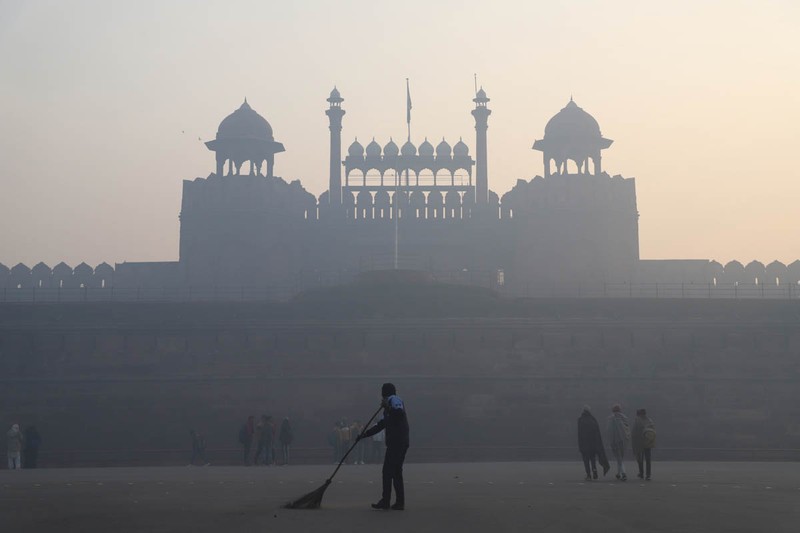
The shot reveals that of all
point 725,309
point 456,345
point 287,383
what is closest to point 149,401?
point 287,383

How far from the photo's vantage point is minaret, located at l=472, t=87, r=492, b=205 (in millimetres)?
53312

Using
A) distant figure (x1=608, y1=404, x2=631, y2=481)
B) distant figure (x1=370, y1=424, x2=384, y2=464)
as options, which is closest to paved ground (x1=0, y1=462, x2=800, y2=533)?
distant figure (x1=608, y1=404, x2=631, y2=481)

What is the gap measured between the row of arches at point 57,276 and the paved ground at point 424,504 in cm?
3333

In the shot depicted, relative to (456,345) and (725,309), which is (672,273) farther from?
(456,345)

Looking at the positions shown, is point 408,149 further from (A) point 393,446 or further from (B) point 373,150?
(A) point 393,446

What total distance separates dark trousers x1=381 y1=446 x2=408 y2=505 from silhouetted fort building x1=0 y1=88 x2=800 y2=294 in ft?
123

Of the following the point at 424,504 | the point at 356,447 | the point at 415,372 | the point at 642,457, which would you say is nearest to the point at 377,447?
the point at 356,447

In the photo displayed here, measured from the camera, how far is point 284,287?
45.0 metres

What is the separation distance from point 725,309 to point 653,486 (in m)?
22.0

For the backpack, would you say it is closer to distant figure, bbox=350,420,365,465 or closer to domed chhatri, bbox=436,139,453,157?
distant figure, bbox=350,420,365,465

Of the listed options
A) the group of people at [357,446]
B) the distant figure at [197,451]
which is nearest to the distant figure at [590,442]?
the group of people at [357,446]

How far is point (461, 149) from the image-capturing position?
54.7m

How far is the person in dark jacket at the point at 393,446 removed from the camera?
926 centimetres

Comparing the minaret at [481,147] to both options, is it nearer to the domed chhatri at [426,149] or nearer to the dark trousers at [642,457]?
the domed chhatri at [426,149]
